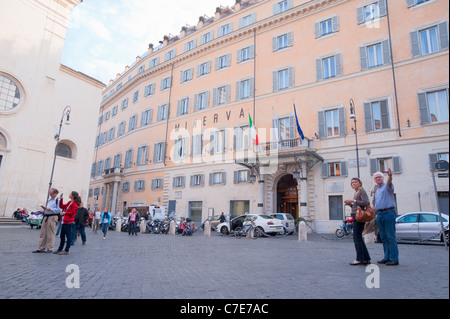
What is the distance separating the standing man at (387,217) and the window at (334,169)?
16.3m

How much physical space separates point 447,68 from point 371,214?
471 cm

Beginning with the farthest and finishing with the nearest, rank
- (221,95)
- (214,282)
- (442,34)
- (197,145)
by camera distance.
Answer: (197,145), (221,95), (442,34), (214,282)

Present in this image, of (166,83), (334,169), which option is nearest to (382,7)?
(334,169)

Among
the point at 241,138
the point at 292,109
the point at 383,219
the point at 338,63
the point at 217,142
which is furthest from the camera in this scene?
the point at 217,142

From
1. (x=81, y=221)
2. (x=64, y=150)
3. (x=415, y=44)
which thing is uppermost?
(x=415, y=44)

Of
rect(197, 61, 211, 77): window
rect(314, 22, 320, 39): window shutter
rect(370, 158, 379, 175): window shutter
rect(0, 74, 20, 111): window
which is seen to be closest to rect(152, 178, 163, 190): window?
rect(197, 61, 211, 77): window

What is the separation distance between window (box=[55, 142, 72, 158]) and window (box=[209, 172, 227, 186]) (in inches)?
582

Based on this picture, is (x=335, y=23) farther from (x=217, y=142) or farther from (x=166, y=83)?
(x=166, y=83)

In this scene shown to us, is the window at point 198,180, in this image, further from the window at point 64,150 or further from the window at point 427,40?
the window at point 427,40

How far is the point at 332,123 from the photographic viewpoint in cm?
2273

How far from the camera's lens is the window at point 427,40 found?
19047mm

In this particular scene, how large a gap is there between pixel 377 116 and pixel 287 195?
29.2 feet

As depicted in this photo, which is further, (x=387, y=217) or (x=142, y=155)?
(x=142, y=155)

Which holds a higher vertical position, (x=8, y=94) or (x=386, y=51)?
(x=386, y=51)
